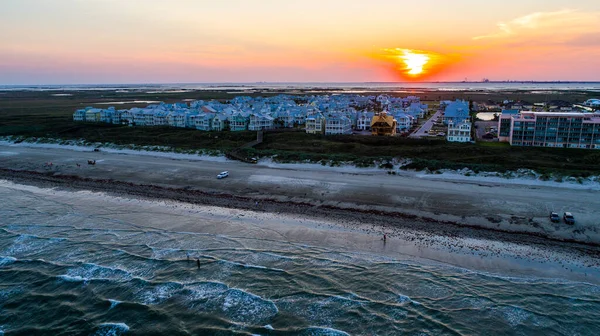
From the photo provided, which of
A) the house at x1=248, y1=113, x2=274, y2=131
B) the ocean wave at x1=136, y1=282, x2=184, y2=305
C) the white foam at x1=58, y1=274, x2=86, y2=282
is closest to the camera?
the ocean wave at x1=136, y1=282, x2=184, y2=305

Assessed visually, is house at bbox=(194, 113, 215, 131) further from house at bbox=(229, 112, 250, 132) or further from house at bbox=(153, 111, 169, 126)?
house at bbox=(153, 111, 169, 126)

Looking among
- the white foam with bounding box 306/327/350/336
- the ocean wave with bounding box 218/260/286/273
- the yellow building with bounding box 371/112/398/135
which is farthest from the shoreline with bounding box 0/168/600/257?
the yellow building with bounding box 371/112/398/135

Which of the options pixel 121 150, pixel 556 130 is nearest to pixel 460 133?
pixel 556 130

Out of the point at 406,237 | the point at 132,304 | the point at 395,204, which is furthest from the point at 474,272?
the point at 132,304

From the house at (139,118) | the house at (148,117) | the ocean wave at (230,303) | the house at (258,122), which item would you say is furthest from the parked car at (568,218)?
the house at (139,118)

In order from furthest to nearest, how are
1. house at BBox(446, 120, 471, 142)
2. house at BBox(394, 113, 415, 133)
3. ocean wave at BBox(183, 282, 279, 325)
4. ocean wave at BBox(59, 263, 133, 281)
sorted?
1. house at BBox(394, 113, 415, 133)
2. house at BBox(446, 120, 471, 142)
3. ocean wave at BBox(59, 263, 133, 281)
4. ocean wave at BBox(183, 282, 279, 325)

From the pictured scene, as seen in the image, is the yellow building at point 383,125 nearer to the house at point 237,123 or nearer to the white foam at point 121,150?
the house at point 237,123
